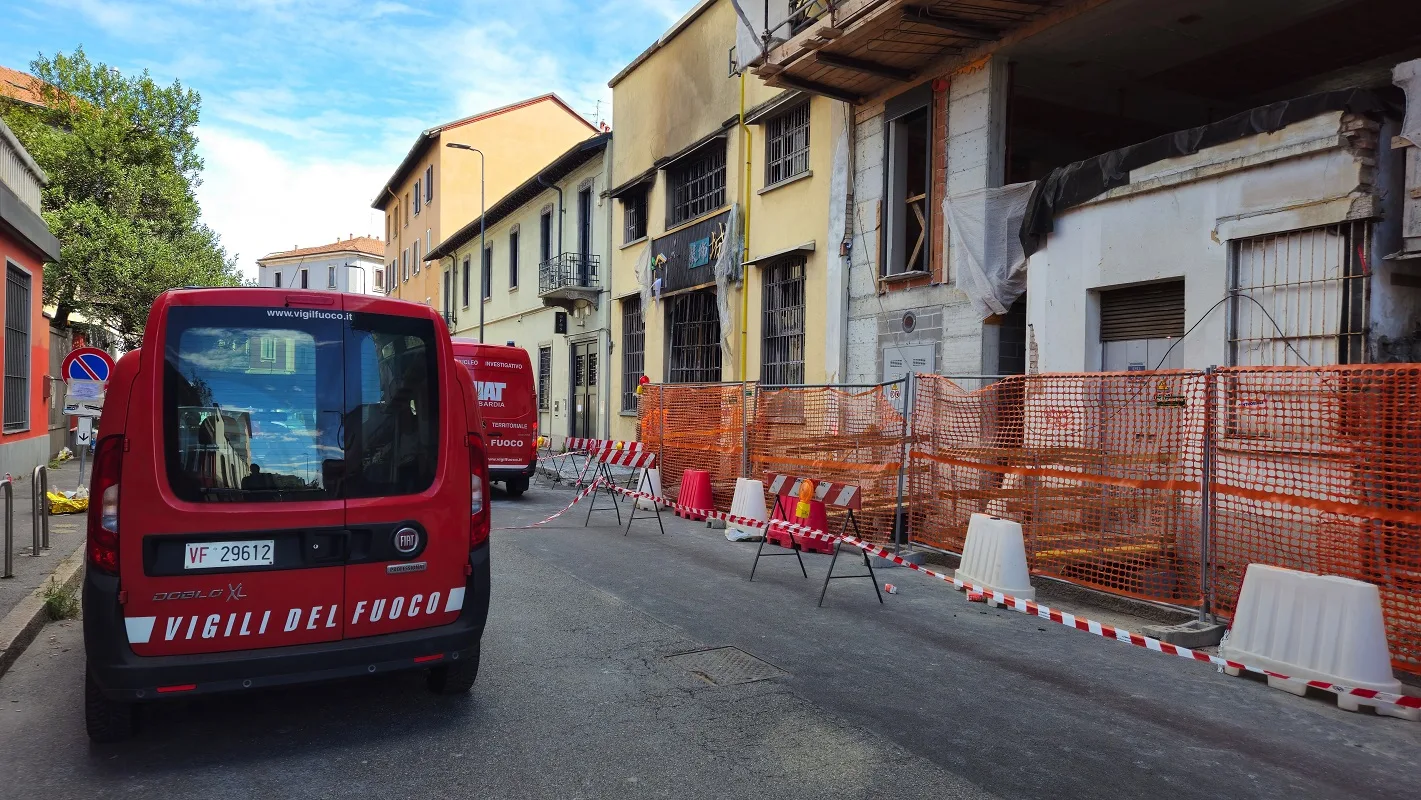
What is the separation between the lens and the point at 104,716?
13.5 feet

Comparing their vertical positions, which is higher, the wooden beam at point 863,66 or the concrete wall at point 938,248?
the wooden beam at point 863,66

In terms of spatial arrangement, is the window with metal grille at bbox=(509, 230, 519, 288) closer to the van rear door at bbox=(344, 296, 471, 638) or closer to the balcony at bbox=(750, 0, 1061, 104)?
the balcony at bbox=(750, 0, 1061, 104)

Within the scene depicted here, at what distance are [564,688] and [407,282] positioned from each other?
48330 millimetres

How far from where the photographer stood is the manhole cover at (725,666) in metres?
5.26

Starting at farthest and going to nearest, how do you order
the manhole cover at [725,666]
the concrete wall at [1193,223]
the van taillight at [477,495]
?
1. the concrete wall at [1193,223]
2. the manhole cover at [725,666]
3. the van taillight at [477,495]

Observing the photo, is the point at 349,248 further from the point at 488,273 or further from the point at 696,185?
the point at 696,185

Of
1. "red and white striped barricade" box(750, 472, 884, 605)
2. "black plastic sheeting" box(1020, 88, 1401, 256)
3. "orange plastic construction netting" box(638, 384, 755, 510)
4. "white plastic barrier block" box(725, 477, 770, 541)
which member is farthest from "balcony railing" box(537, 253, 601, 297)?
"red and white striped barricade" box(750, 472, 884, 605)

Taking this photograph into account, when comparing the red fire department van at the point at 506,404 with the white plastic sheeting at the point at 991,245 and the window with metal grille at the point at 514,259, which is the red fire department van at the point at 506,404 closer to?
the white plastic sheeting at the point at 991,245

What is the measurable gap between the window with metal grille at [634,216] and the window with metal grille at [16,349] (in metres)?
12.7

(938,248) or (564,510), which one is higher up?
(938,248)

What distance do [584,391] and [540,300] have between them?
14.5ft

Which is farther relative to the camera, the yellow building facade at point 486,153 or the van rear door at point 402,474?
the yellow building facade at point 486,153

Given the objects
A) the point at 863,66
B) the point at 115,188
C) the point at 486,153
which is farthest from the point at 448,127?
the point at 863,66

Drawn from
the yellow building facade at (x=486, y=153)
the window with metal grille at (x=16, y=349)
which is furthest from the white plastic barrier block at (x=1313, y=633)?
the yellow building facade at (x=486, y=153)
